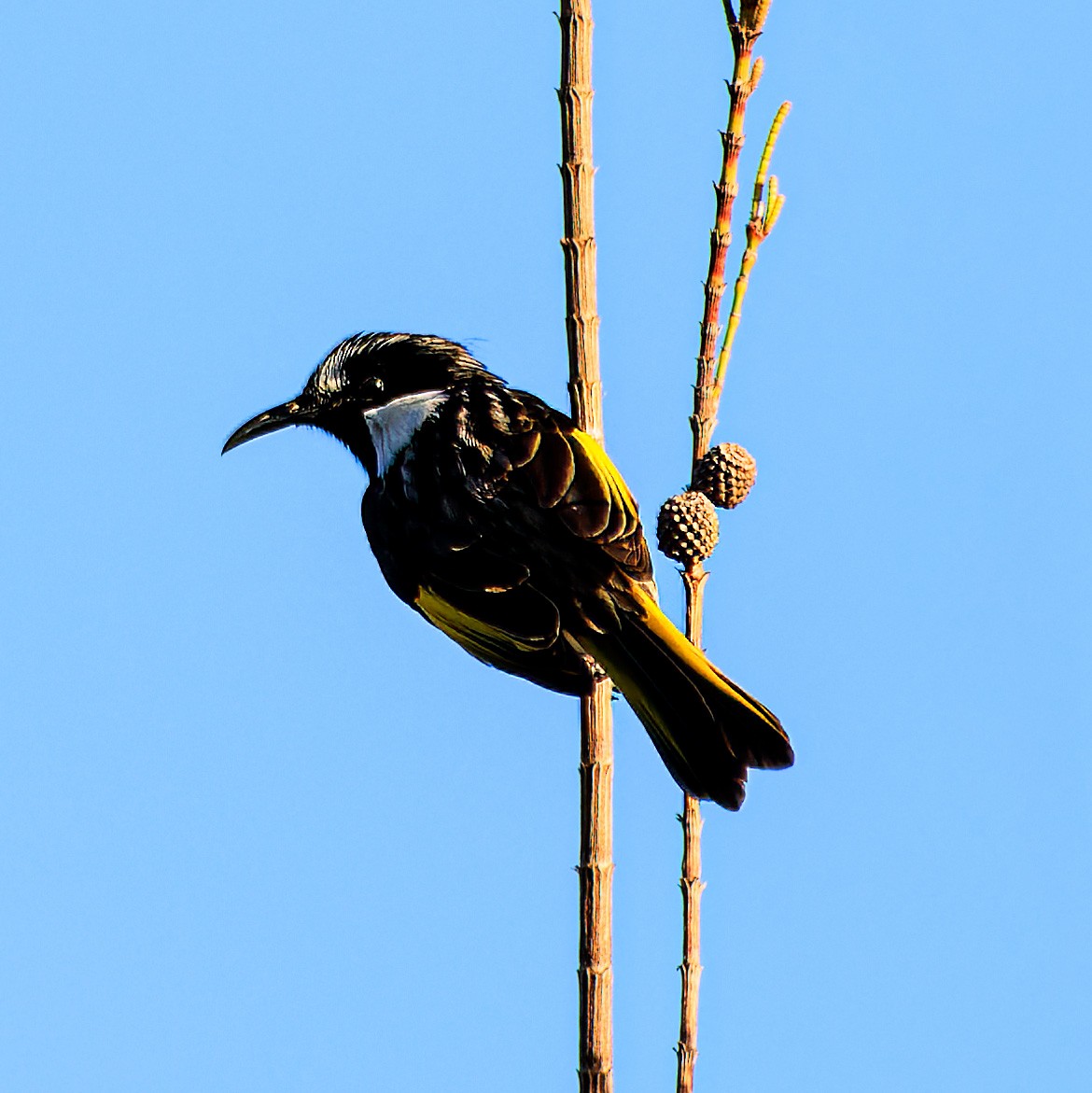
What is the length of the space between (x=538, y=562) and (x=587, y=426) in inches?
26.0

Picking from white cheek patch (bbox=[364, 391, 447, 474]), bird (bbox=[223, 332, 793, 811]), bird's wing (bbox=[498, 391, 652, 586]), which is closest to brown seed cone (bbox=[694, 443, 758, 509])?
bird (bbox=[223, 332, 793, 811])

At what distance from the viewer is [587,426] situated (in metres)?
3.01

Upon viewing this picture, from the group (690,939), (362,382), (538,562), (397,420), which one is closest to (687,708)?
(538,562)

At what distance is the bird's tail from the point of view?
2.97 metres

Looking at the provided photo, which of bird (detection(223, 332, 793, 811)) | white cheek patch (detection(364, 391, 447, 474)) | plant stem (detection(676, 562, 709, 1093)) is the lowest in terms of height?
plant stem (detection(676, 562, 709, 1093))

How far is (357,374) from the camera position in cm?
440

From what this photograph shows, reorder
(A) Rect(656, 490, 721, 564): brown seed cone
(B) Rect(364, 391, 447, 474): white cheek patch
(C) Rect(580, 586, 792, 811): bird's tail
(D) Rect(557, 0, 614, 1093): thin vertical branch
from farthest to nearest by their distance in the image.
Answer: (B) Rect(364, 391, 447, 474): white cheek patch, (C) Rect(580, 586, 792, 811): bird's tail, (A) Rect(656, 490, 721, 564): brown seed cone, (D) Rect(557, 0, 614, 1093): thin vertical branch

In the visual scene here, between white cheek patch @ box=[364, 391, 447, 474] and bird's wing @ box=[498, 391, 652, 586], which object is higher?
white cheek patch @ box=[364, 391, 447, 474]

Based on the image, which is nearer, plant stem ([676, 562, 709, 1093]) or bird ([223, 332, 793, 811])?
plant stem ([676, 562, 709, 1093])

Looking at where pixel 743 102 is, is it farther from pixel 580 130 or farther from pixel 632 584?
pixel 632 584

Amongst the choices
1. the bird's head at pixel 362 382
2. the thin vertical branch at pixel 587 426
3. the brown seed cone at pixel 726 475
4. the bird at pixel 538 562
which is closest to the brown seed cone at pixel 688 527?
the brown seed cone at pixel 726 475

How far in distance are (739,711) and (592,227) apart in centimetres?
112

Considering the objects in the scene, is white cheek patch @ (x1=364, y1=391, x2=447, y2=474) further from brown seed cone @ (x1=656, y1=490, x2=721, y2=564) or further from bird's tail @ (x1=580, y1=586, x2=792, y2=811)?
brown seed cone @ (x1=656, y1=490, x2=721, y2=564)

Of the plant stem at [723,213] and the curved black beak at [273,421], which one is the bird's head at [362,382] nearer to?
the curved black beak at [273,421]
